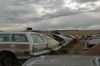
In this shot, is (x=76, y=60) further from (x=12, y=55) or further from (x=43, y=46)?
(x=43, y=46)

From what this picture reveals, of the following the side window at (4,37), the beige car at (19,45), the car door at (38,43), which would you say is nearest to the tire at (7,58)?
the beige car at (19,45)

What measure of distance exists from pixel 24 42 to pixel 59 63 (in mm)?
9772

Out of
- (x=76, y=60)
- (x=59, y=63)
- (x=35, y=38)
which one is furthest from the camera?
(x=35, y=38)

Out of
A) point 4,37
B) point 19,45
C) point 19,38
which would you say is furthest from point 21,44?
point 4,37

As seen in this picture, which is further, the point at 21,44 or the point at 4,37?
the point at 4,37

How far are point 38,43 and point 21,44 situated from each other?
0.94 meters

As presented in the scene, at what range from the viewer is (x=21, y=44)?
13594 mm

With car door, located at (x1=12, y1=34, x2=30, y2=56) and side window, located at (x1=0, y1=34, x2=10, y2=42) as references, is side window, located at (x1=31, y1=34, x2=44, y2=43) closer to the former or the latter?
car door, located at (x1=12, y1=34, x2=30, y2=56)

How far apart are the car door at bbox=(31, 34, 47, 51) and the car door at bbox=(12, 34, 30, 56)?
0.42m

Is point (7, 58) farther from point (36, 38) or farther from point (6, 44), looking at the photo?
point (36, 38)

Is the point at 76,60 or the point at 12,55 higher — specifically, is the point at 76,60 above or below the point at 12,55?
above

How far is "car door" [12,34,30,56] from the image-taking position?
13.4 m

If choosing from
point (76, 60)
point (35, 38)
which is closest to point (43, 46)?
point (35, 38)

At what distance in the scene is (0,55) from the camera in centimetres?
1359
